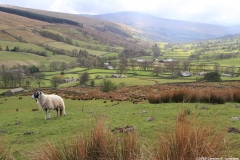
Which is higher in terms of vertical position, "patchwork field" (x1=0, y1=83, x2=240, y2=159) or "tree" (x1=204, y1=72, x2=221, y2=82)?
"patchwork field" (x1=0, y1=83, x2=240, y2=159)

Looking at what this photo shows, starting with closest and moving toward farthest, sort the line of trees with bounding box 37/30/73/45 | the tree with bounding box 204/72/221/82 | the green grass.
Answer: the green grass → the tree with bounding box 204/72/221/82 → the line of trees with bounding box 37/30/73/45

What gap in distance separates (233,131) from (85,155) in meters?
5.95

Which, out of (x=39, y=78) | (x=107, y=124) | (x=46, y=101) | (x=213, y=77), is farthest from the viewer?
(x=39, y=78)

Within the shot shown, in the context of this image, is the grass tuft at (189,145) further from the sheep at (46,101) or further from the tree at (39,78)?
the tree at (39,78)

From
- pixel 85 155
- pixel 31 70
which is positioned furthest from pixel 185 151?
pixel 31 70

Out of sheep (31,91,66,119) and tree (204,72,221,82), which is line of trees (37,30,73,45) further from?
sheep (31,91,66,119)

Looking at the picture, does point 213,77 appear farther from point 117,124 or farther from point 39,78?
point 117,124

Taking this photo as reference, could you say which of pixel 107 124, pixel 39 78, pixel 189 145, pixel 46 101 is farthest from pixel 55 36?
pixel 189 145

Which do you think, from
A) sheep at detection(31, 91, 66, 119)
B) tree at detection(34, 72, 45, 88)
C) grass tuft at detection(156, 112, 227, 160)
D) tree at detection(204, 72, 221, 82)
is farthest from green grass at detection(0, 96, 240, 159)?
tree at detection(34, 72, 45, 88)

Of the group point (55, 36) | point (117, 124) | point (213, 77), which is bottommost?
point (213, 77)

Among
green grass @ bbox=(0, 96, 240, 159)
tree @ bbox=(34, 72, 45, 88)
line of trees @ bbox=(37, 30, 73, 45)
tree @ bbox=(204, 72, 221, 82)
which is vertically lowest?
tree @ bbox=(34, 72, 45, 88)

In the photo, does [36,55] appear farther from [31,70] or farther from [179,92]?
[179,92]

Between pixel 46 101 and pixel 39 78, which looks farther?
pixel 39 78

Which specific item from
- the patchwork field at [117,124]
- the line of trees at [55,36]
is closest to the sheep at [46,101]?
the patchwork field at [117,124]
